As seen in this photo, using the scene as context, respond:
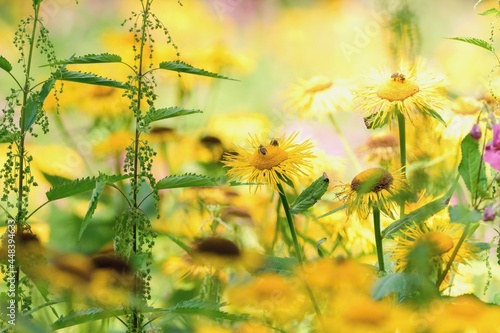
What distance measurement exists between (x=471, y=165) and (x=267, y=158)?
24 cm

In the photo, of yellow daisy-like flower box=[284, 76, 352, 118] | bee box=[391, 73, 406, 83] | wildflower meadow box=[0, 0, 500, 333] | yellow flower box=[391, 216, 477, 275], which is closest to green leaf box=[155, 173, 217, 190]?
wildflower meadow box=[0, 0, 500, 333]

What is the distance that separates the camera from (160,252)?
1.68 meters

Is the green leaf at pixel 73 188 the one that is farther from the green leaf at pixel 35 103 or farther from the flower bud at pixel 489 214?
the flower bud at pixel 489 214

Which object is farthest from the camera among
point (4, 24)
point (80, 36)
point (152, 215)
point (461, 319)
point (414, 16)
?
point (80, 36)

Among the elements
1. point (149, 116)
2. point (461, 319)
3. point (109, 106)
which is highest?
point (109, 106)

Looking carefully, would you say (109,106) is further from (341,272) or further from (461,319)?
(461,319)

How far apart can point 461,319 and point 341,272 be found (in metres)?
0.14

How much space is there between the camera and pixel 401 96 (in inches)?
45.2

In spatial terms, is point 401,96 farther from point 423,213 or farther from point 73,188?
point 73,188

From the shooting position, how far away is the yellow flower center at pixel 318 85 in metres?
1.69

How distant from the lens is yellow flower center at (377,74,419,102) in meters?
1.15

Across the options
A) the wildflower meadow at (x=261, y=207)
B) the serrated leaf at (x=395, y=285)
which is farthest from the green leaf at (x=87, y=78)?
the serrated leaf at (x=395, y=285)

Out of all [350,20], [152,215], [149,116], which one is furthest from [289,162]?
[350,20]

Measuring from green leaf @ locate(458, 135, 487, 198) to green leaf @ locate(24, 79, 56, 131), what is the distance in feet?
1.38
